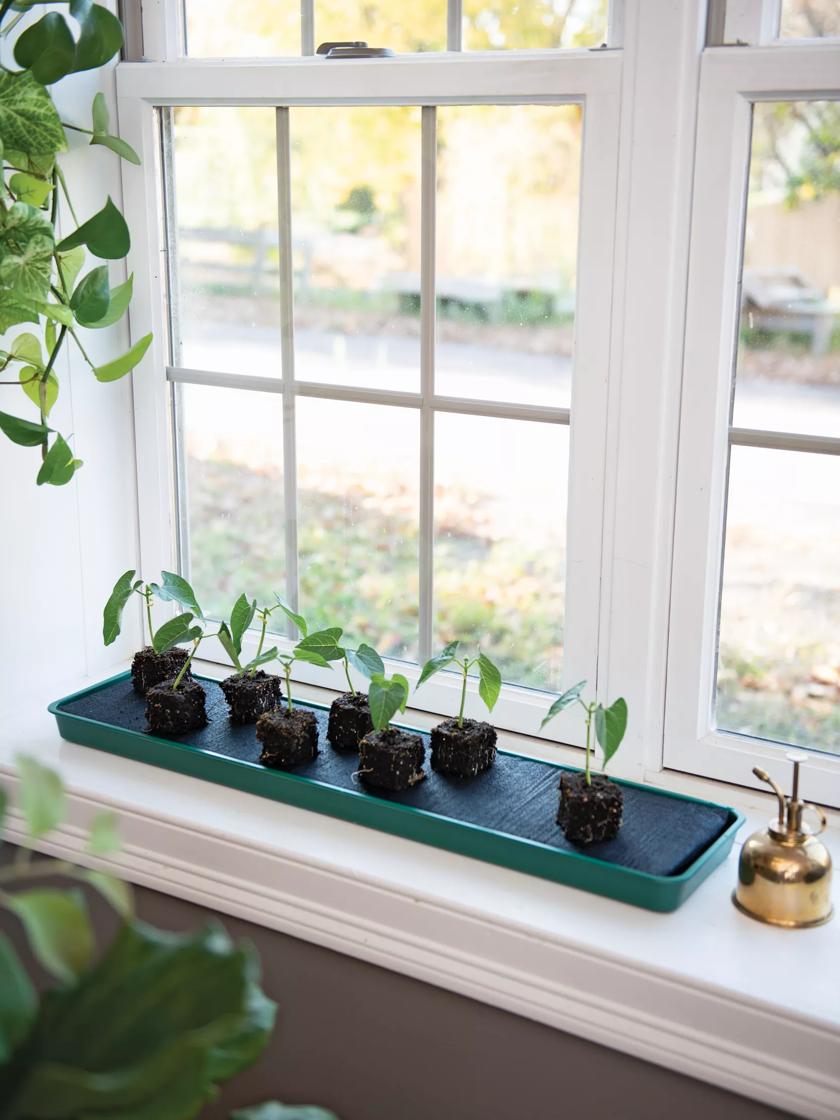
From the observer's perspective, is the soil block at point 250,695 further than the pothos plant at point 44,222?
Yes

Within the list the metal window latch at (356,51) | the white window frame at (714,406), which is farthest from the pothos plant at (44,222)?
the white window frame at (714,406)

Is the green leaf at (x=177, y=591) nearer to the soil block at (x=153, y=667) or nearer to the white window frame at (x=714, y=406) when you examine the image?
the soil block at (x=153, y=667)

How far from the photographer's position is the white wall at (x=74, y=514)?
162 cm

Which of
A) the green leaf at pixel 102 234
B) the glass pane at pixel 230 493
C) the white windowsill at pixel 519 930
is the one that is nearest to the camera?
the white windowsill at pixel 519 930

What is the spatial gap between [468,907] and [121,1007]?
1.75 feet

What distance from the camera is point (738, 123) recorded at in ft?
4.14

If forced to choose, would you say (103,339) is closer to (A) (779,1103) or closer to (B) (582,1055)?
(B) (582,1055)

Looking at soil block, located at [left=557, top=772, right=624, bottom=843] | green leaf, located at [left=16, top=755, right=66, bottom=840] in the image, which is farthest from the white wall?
green leaf, located at [left=16, top=755, right=66, bottom=840]

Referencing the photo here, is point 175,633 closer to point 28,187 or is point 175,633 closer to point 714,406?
point 28,187

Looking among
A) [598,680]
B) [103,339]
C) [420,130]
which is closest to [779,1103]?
[598,680]

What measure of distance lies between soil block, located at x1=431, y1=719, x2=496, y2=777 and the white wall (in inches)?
24.4

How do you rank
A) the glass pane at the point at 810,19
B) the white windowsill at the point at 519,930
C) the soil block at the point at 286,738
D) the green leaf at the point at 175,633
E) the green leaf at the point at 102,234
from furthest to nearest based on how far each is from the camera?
the green leaf at the point at 175,633
the soil block at the point at 286,738
the green leaf at the point at 102,234
the glass pane at the point at 810,19
the white windowsill at the point at 519,930

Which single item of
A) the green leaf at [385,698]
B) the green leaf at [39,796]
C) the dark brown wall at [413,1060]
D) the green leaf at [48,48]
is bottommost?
the dark brown wall at [413,1060]

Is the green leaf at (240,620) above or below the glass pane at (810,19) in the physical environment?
below
